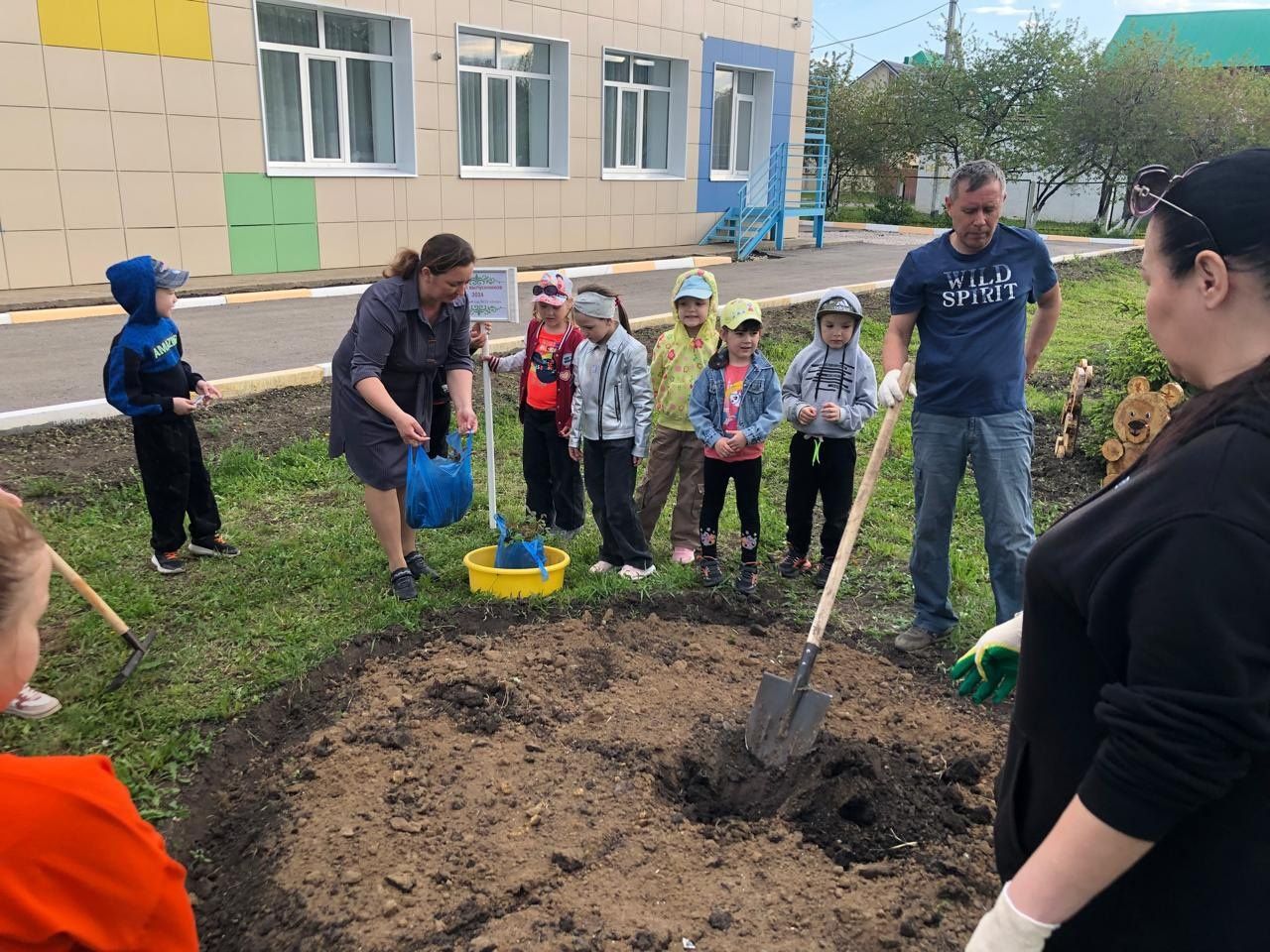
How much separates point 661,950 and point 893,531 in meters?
3.89

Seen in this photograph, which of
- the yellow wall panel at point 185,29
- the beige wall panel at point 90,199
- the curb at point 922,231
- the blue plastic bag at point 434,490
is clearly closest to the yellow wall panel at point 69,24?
the yellow wall panel at point 185,29

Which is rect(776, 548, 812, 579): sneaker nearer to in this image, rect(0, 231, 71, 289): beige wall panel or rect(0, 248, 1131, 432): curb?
rect(0, 248, 1131, 432): curb

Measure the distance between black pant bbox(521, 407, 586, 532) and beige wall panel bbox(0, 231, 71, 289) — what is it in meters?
9.41

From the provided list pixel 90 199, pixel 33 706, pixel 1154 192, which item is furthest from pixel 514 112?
pixel 1154 192

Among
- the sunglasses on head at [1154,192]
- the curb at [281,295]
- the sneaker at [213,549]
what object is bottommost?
the sneaker at [213,549]

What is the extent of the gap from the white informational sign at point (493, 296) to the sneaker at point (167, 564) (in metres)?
2.08

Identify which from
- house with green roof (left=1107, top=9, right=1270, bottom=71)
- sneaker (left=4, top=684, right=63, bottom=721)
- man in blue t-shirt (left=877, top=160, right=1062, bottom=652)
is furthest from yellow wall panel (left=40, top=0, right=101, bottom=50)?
house with green roof (left=1107, top=9, right=1270, bottom=71)

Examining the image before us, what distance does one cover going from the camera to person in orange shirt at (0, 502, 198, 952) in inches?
50.4

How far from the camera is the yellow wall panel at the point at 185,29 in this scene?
492 inches

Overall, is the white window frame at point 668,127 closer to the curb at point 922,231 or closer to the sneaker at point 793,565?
the curb at point 922,231

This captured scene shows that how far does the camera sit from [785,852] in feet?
9.78

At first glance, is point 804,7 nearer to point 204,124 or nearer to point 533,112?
point 533,112

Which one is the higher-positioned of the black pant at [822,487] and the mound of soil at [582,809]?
the black pant at [822,487]

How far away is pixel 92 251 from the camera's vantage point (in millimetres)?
12531
